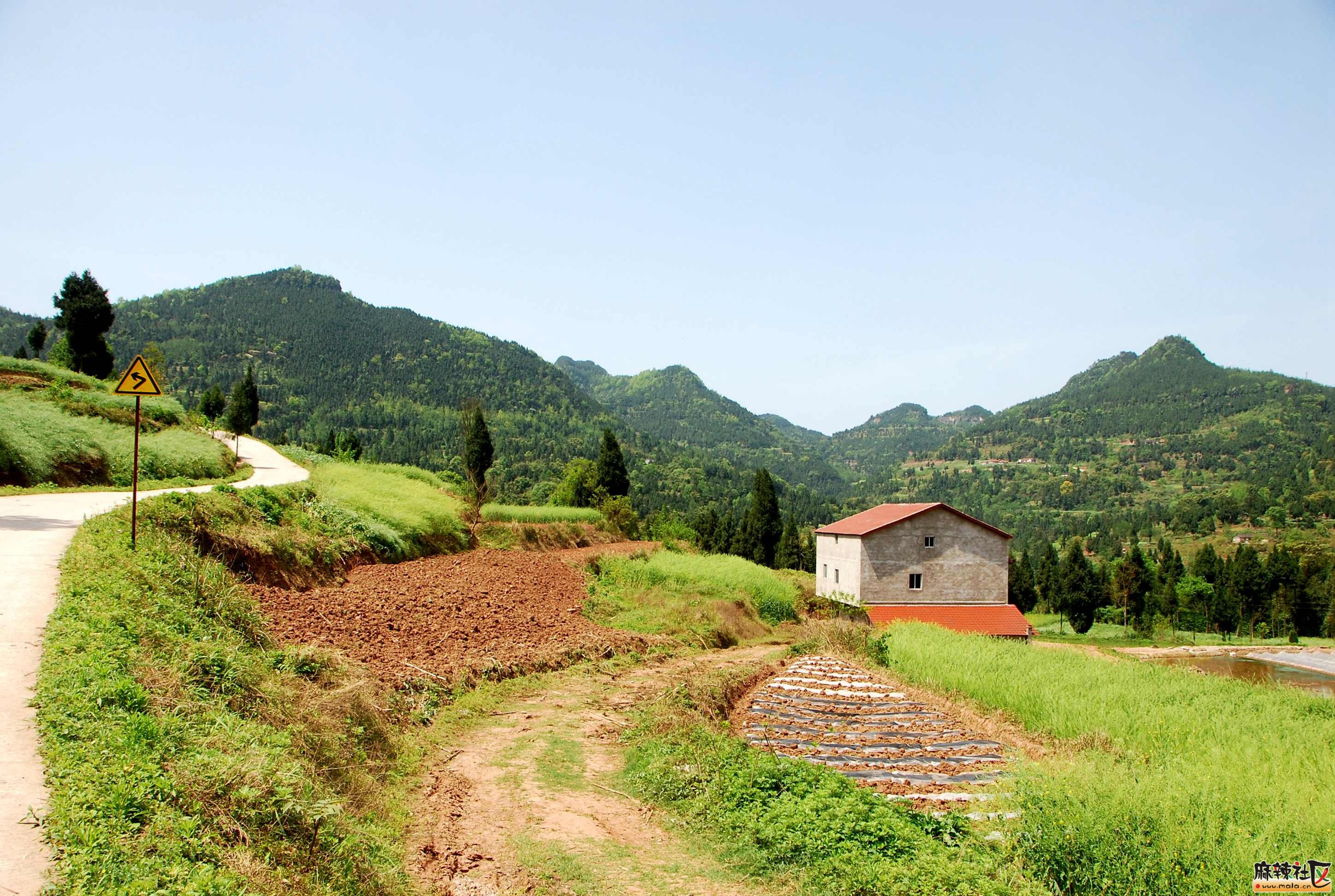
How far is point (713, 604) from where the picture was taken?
21.2 m

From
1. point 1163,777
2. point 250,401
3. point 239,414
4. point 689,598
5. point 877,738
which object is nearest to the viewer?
point 1163,777

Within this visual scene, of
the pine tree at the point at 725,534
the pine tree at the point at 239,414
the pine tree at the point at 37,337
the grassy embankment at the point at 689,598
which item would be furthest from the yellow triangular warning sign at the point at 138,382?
the pine tree at the point at 725,534

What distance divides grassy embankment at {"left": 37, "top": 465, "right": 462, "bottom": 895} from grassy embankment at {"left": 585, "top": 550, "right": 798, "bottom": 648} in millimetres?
9528

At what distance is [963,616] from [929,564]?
2911mm

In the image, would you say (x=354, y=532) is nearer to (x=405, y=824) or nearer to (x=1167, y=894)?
(x=405, y=824)

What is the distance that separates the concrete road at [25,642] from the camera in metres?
3.58

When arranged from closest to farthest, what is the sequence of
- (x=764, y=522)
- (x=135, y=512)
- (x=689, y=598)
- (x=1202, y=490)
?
(x=135, y=512) → (x=689, y=598) → (x=764, y=522) → (x=1202, y=490)

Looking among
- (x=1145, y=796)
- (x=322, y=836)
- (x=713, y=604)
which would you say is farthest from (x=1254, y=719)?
(x=713, y=604)

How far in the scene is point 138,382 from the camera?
31.2 ft

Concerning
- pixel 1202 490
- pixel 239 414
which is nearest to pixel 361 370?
pixel 239 414

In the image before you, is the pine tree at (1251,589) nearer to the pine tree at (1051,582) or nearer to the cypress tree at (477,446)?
the pine tree at (1051,582)

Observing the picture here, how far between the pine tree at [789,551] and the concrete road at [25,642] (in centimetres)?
5059

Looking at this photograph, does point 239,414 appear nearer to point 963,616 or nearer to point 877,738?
point 963,616

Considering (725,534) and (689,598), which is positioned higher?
(689,598)
